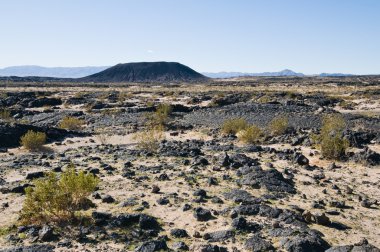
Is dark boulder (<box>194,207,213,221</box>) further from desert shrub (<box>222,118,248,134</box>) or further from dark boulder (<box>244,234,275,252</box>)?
desert shrub (<box>222,118,248,134</box>)

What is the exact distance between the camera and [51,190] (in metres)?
11.3

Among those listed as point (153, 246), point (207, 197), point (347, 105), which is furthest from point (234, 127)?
point (347, 105)

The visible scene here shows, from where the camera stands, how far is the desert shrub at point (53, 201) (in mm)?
11109

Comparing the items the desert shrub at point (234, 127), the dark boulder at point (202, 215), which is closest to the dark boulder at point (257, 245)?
the dark boulder at point (202, 215)

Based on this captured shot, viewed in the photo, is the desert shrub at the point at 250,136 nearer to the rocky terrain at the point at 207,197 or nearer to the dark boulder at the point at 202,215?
the rocky terrain at the point at 207,197

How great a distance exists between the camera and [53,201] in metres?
11.1

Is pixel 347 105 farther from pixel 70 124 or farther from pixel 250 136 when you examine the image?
pixel 70 124

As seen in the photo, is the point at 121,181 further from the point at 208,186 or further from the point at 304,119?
the point at 304,119

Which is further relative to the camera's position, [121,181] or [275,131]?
[275,131]

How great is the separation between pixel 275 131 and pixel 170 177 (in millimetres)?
15211

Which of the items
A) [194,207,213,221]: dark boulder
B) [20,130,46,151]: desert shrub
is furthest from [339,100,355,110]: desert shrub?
[194,207,213,221]: dark boulder

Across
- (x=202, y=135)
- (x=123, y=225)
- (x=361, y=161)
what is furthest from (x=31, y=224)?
(x=202, y=135)

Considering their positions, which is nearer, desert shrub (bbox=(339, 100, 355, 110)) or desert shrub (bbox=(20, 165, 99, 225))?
desert shrub (bbox=(20, 165, 99, 225))

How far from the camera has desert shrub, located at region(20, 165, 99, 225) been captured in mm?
11109
